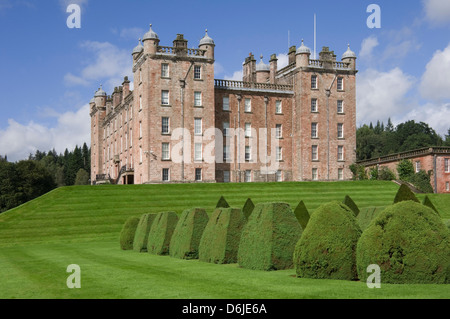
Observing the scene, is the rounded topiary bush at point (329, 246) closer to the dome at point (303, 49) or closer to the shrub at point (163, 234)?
the shrub at point (163, 234)

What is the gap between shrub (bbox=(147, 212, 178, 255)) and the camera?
20.8 metres

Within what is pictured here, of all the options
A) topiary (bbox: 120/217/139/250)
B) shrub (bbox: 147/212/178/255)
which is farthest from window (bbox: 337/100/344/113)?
shrub (bbox: 147/212/178/255)

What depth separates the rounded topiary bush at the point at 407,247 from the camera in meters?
11.5

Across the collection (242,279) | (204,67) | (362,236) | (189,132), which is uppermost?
(204,67)

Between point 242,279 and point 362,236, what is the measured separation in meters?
2.88

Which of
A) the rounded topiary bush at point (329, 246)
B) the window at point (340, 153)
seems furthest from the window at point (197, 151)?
the rounded topiary bush at point (329, 246)

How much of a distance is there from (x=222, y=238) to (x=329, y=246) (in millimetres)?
4784

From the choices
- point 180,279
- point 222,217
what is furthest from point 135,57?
point 180,279

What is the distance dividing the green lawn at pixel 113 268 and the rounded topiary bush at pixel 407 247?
1.50 ft

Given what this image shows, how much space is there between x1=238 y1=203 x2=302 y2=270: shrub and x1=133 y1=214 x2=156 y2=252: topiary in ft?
26.2

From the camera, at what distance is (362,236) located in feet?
40.2

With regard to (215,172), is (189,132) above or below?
above

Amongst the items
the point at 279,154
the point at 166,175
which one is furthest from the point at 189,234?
the point at 279,154
